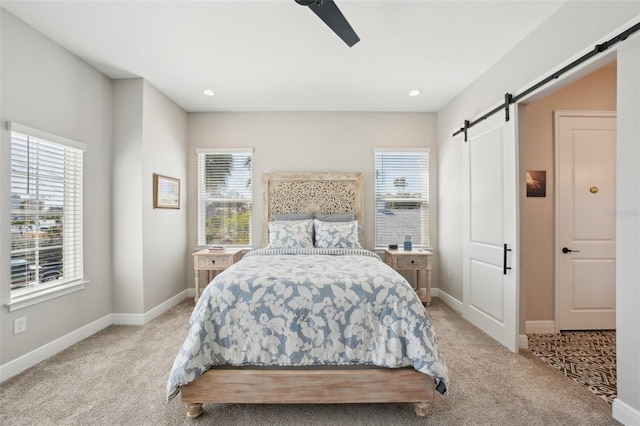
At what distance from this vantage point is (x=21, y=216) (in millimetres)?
2324

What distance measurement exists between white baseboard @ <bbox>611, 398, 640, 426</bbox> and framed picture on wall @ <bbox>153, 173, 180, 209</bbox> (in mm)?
4294

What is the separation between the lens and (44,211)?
2.52 metres

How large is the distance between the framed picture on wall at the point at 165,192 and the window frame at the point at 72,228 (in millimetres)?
720

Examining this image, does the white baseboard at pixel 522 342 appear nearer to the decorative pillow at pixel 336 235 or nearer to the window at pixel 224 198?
the decorative pillow at pixel 336 235

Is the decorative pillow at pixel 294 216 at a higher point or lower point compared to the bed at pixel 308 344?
higher

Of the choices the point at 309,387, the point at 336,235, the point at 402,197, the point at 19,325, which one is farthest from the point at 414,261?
the point at 19,325

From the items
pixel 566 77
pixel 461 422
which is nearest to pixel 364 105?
pixel 566 77

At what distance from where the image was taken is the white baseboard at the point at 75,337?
2.20m

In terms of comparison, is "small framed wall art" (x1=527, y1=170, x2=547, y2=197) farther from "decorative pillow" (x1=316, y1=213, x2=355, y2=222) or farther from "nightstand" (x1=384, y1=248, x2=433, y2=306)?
"decorative pillow" (x1=316, y1=213, x2=355, y2=222)

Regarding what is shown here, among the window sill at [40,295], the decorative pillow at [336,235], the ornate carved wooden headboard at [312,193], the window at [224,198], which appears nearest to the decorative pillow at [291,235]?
the decorative pillow at [336,235]

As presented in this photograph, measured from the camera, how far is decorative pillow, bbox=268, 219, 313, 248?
350 cm

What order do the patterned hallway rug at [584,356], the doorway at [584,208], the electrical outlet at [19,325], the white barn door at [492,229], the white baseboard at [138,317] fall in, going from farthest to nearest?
the white baseboard at [138,317]
the doorway at [584,208]
the white barn door at [492,229]
the electrical outlet at [19,325]
the patterned hallway rug at [584,356]

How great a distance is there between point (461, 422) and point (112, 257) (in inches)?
141

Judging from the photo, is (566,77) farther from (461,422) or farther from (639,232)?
(461,422)
